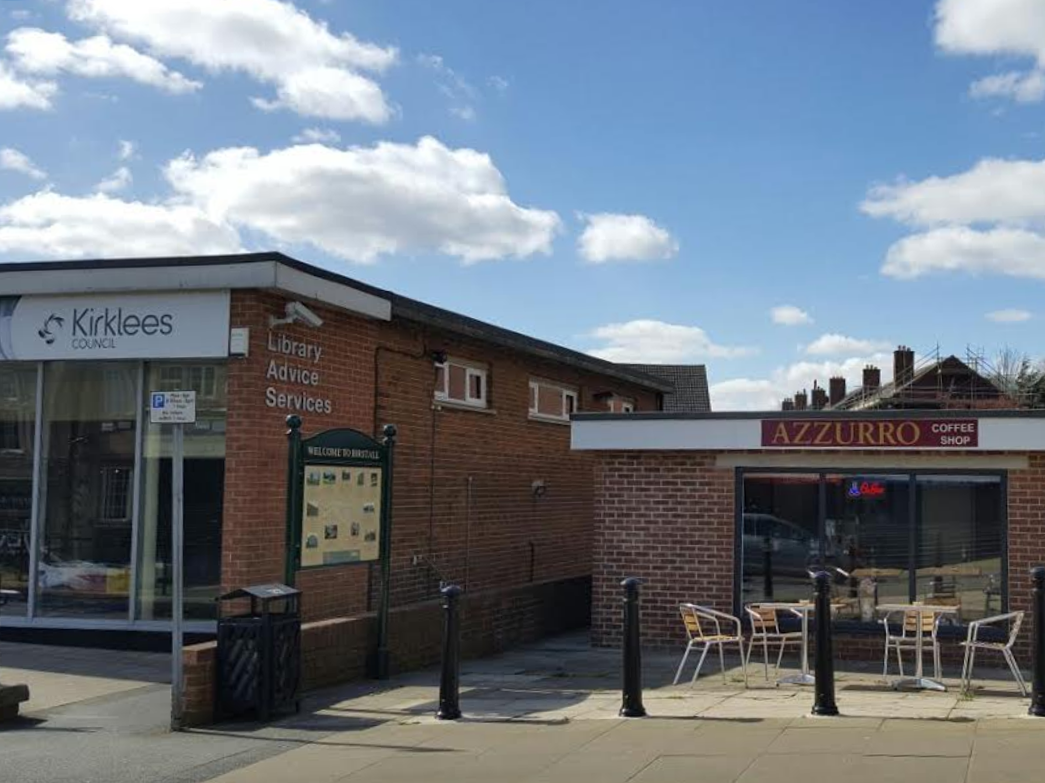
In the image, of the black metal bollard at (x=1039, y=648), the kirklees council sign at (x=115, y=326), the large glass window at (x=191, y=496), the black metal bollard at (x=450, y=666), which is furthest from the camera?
the large glass window at (x=191, y=496)

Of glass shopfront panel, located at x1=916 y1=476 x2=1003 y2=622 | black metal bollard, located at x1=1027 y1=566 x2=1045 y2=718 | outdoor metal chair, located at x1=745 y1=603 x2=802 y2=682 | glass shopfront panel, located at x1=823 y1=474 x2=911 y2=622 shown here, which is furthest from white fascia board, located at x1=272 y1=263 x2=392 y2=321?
black metal bollard, located at x1=1027 y1=566 x2=1045 y2=718

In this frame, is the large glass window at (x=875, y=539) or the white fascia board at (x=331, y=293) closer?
the white fascia board at (x=331, y=293)

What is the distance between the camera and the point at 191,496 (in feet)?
40.0

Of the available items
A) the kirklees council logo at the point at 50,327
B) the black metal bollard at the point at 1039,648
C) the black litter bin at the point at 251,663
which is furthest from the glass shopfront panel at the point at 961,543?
the kirklees council logo at the point at 50,327

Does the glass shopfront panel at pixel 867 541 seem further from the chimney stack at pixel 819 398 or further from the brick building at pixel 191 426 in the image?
the chimney stack at pixel 819 398

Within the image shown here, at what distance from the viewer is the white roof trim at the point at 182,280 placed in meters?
11.4

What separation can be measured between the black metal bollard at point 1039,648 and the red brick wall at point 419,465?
697 centimetres

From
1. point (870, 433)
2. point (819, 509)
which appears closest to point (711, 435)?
point (819, 509)

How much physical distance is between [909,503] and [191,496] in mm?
7964

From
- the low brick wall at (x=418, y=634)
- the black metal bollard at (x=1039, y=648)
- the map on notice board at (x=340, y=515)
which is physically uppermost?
the map on notice board at (x=340, y=515)

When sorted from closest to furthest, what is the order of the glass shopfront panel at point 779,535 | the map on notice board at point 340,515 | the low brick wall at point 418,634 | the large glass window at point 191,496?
the low brick wall at point 418,634, the map on notice board at point 340,515, the large glass window at point 191,496, the glass shopfront panel at point 779,535

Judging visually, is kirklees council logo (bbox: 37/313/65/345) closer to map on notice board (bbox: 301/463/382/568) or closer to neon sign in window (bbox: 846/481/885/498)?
map on notice board (bbox: 301/463/382/568)

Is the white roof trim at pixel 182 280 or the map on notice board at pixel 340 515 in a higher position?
the white roof trim at pixel 182 280

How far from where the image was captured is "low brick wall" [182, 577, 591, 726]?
30.3 ft
